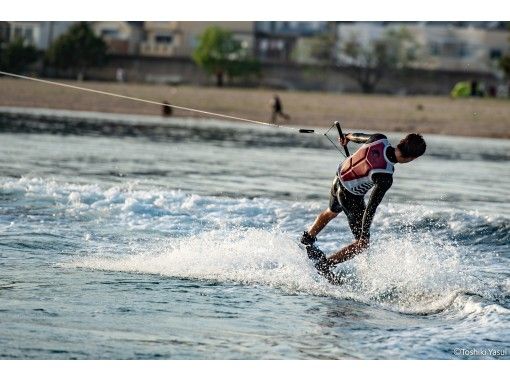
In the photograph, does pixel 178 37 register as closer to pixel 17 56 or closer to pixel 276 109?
pixel 17 56

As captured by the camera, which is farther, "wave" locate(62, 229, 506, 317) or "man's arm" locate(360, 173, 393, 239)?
"wave" locate(62, 229, 506, 317)

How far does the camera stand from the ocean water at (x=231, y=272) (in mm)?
8312

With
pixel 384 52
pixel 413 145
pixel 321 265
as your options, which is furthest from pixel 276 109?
pixel 384 52

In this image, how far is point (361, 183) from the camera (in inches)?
397

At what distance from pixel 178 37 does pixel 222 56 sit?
5.24m

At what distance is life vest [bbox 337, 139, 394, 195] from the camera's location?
987 centimetres

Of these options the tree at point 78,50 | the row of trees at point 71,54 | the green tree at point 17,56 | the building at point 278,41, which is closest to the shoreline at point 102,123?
the green tree at point 17,56

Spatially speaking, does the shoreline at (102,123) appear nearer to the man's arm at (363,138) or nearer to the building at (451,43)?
the man's arm at (363,138)

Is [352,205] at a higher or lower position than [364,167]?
lower

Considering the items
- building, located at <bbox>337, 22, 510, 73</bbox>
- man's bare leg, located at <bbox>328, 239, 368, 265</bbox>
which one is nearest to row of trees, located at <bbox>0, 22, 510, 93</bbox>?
building, located at <bbox>337, 22, 510, 73</bbox>

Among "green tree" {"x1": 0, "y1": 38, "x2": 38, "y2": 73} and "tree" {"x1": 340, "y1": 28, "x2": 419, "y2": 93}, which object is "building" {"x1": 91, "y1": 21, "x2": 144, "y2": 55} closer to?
"green tree" {"x1": 0, "y1": 38, "x2": 38, "y2": 73}

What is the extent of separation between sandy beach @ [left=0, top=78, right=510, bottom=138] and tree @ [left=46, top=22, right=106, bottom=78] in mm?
5702

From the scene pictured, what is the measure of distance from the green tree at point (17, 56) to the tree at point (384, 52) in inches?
982
